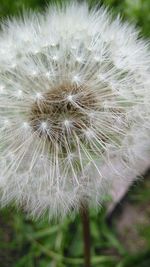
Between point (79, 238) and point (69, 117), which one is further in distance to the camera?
point (79, 238)

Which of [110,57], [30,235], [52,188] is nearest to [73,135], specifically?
[52,188]

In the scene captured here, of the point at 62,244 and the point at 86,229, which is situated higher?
the point at 86,229

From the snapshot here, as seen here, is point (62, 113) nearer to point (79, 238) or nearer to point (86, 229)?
point (86, 229)

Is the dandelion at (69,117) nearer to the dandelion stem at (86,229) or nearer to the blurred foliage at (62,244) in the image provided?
the dandelion stem at (86,229)

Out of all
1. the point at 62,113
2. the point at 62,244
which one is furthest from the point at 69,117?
the point at 62,244

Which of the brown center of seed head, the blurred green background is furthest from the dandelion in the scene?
the blurred green background

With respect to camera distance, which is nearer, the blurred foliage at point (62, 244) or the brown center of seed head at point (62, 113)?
the brown center of seed head at point (62, 113)

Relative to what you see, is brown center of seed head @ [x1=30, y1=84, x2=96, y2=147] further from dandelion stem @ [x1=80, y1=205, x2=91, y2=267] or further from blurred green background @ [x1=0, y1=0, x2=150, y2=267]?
blurred green background @ [x1=0, y1=0, x2=150, y2=267]

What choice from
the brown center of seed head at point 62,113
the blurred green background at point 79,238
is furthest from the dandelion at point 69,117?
the blurred green background at point 79,238
